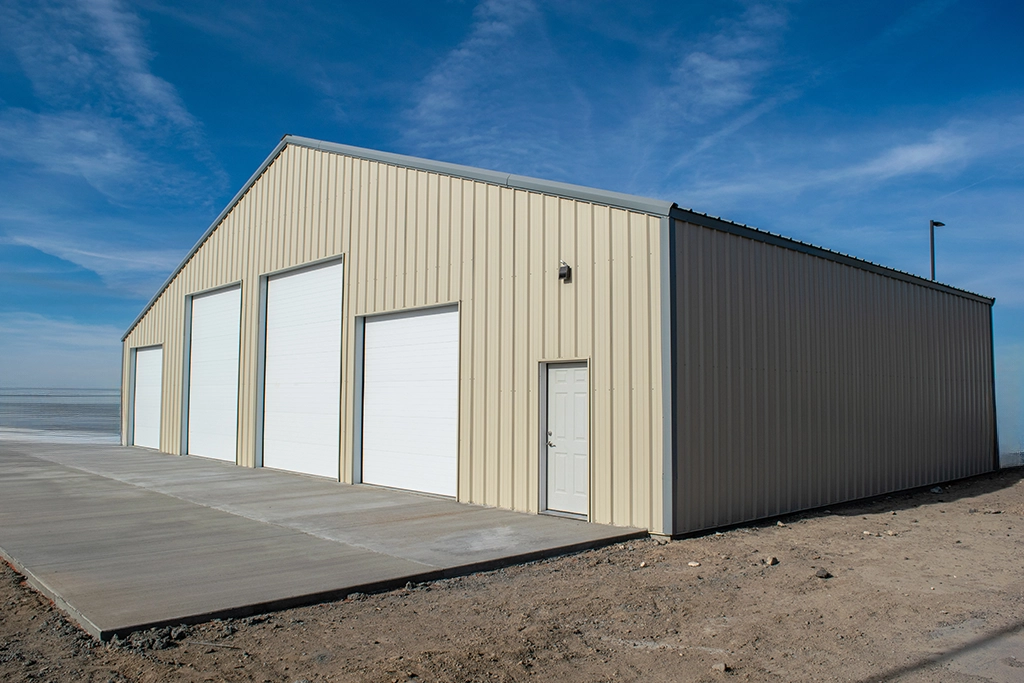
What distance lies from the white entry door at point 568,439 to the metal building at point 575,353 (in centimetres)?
3

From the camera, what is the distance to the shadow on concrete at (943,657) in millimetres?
4500

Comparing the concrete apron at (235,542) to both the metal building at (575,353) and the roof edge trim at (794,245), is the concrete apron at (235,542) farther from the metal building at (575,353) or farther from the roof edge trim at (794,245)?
the roof edge trim at (794,245)

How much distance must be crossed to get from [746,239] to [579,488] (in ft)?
13.3

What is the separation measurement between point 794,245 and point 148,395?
20.2 m

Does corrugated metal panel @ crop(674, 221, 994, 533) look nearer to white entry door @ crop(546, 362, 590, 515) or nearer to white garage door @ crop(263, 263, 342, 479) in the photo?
white entry door @ crop(546, 362, 590, 515)

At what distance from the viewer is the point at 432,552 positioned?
24.9 feet

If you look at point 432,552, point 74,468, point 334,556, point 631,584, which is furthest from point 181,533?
point 74,468

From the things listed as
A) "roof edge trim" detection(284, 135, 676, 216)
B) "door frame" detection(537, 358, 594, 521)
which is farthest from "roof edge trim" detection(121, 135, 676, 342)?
"door frame" detection(537, 358, 594, 521)

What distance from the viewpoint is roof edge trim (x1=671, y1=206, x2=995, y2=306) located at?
363 inches

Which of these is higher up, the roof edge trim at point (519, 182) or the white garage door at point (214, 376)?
the roof edge trim at point (519, 182)

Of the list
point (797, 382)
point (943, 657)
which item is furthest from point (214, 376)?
point (943, 657)

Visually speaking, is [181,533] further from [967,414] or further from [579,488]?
[967,414]

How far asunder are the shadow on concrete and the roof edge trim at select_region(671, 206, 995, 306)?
5.23 metres


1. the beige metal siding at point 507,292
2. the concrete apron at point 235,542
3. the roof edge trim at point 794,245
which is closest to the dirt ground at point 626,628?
the concrete apron at point 235,542
